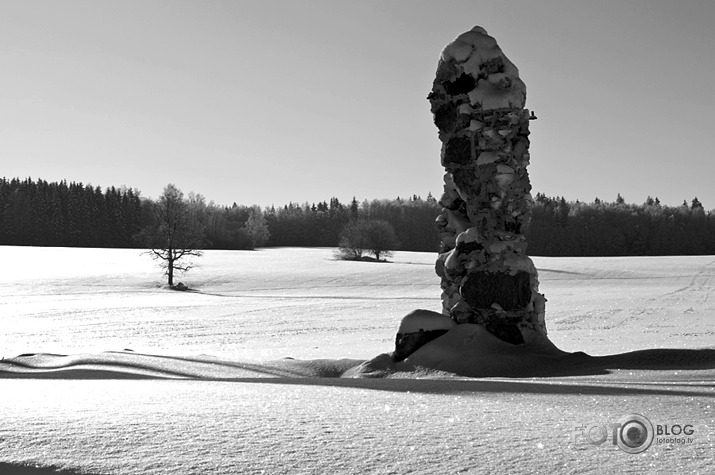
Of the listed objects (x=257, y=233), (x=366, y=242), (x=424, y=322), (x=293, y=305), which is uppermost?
(x=257, y=233)

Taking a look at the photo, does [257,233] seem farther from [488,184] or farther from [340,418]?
[340,418]

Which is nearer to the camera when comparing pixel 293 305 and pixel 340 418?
pixel 340 418

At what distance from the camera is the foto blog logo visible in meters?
3.09

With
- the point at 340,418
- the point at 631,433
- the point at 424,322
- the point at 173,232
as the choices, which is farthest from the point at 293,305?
the point at 631,433

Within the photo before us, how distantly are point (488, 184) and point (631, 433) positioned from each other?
803 centimetres

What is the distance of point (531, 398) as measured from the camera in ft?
16.5

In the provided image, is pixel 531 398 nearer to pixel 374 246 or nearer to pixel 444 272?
pixel 444 272

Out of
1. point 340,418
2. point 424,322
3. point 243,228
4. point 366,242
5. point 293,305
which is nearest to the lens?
point 340,418

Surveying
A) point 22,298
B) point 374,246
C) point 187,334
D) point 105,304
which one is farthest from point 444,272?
point 374,246

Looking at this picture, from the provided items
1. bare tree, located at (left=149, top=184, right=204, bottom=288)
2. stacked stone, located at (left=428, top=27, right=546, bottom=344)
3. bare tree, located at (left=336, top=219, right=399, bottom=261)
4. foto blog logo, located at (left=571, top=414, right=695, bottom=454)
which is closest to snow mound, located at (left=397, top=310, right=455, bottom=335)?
stacked stone, located at (left=428, top=27, right=546, bottom=344)

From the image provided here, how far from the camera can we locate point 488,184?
11.1m

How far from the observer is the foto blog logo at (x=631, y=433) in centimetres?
309

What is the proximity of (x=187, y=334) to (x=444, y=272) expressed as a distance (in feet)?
37.3

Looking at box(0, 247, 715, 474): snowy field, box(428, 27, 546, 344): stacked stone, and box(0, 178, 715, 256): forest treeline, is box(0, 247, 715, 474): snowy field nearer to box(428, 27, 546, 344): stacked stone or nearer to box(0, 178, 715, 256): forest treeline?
box(428, 27, 546, 344): stacked stone
